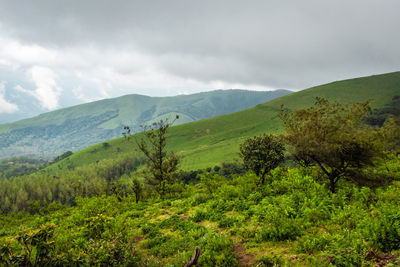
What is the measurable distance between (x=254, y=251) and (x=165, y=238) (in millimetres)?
5751

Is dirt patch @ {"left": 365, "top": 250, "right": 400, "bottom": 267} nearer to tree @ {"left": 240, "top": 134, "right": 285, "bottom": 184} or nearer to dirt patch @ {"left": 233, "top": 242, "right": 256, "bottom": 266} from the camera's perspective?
dirt patch @ {"left": 233, "top": 242, "right": 256, "bottom": 266}

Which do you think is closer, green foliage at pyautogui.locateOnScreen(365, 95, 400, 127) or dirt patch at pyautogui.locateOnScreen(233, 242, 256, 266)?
dirt patch at pyautogui.locateOnScreen(233, 242, 256, 266)

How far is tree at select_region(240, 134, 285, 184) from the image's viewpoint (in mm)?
20469

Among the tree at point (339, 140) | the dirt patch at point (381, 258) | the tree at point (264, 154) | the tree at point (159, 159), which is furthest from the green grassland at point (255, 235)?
the tree at point (159, 159)

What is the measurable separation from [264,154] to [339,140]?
26.2 ft

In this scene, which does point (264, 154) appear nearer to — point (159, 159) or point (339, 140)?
point (339, 140)

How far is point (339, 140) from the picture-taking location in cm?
1327

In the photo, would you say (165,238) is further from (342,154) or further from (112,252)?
(342,154)

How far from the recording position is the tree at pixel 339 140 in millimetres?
12915

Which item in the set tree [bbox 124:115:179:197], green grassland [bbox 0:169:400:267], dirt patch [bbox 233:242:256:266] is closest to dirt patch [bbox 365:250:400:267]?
green grassland [bbox 0:169:400:267]

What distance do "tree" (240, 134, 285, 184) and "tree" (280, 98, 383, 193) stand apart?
15.4ft

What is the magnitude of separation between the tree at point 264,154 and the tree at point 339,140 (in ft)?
15.4

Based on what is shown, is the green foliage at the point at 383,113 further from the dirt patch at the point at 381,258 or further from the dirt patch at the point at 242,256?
the dirt patch at the point at 242,256

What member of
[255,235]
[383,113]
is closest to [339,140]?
[255,235]
